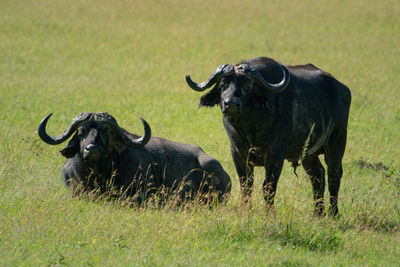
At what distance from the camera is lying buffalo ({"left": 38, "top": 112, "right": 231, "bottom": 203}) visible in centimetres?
983

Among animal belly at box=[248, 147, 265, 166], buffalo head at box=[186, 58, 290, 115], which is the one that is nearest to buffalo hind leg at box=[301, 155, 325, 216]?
animal belly at box=[248, 147, 265, 166]

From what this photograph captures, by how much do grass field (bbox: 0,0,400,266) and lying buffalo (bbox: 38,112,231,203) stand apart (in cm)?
47

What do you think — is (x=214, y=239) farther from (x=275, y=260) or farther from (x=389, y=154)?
(x=389, y=154)

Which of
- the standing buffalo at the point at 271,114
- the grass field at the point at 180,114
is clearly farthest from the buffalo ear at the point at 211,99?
the grass field at the point at 180,114

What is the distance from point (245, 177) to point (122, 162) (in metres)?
2.19

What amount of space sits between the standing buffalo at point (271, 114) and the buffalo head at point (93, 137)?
59.8 inches

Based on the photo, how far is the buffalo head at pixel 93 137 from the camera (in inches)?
380

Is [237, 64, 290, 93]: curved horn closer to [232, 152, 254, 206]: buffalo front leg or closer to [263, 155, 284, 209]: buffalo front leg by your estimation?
[263, 155, 284, 209]: buffalo front leg

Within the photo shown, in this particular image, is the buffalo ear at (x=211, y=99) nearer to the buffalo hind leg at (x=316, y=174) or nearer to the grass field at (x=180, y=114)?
the grass field at (x=180, y=114)

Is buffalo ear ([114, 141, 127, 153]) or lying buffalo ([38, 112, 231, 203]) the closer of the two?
lying buffalo ([38, 112, 231, 203])

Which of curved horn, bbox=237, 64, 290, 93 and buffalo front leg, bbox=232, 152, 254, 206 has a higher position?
curved horn, bbox=237, 64, 290, 93

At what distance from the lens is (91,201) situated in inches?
365

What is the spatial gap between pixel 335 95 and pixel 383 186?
235cm

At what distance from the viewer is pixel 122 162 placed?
10.5m
